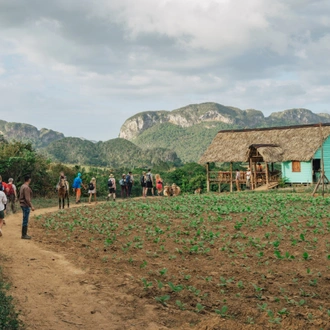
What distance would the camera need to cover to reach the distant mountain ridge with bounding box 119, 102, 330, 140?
486 ft

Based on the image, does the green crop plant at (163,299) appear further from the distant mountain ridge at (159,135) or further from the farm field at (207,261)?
the distant mountain ridge at (159,135)

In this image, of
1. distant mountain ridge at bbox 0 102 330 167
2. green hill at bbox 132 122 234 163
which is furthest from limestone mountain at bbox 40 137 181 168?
green hill at bbox 132 122 234 163

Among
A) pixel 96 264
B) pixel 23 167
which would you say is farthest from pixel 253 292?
pixel 23 167

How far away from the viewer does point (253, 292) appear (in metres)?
8.94

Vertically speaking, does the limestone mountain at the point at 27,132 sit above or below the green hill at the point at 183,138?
above

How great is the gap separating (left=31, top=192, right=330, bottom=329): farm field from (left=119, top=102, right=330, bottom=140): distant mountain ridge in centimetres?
12304

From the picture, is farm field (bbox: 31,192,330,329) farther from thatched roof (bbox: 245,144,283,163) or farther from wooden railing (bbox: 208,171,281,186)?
wooden railing (bbox: 208,171,281,186)

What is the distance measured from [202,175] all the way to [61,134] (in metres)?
121

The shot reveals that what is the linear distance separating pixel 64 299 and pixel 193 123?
143431 millimetres

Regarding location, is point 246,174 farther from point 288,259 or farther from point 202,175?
point 288,259

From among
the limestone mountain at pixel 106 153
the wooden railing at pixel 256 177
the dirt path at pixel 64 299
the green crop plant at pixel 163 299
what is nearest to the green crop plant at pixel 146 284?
the dirt path at pixel 64 299

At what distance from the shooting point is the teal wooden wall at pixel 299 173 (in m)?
35.2

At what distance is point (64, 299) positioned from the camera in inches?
325

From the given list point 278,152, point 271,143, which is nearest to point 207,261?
point 278,152
